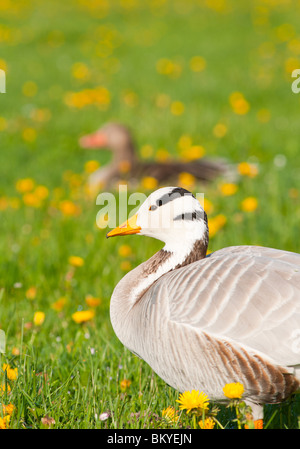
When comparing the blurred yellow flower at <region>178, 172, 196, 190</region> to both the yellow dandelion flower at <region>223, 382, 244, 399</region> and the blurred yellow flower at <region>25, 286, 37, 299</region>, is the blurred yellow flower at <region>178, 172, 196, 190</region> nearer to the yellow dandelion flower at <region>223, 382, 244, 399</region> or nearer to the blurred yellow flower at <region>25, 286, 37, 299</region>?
the blurred yellow flower at <region>25, 286, 37, 299</region>

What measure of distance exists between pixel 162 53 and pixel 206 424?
1142 cm

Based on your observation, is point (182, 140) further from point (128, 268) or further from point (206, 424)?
point (206, 424)

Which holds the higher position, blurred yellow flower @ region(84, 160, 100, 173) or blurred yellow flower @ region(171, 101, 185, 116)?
blurred yellow flower @ region(171, 101, 185, 116)

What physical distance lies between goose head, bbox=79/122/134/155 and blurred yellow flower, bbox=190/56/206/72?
4721 millimetres

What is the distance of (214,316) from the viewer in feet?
7.14

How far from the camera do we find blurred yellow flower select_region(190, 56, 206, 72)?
36.1 feet

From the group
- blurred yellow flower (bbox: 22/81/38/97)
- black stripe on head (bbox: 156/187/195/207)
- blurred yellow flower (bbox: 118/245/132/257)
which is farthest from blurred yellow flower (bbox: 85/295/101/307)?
blurred yellow flower (bbox: 22/81/38/97)

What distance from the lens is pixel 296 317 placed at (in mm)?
2094

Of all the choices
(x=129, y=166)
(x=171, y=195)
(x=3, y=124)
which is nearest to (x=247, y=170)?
(x=129, y=166)

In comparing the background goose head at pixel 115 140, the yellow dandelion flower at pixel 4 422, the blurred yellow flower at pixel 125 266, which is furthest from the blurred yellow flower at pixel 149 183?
the yellow dandelion flower at pixel 4 422

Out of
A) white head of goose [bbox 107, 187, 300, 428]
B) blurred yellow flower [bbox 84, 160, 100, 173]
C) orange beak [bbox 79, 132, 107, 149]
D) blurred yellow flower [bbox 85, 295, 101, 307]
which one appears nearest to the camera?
white head of goose [bbox 107, 187, 300, 428]

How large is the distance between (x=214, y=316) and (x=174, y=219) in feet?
1.95

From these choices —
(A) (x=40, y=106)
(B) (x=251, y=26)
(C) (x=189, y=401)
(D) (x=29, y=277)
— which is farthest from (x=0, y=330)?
(B) (x=251, y=26)

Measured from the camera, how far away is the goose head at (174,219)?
2.56 m
